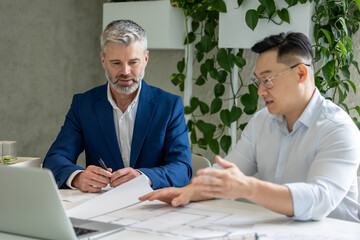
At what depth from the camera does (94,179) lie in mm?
1984

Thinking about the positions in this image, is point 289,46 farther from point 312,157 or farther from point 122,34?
point 122,34

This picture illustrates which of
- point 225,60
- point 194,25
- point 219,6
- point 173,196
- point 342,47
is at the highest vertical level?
point 219,6

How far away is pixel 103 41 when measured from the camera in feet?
7.97

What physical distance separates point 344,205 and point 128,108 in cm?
112

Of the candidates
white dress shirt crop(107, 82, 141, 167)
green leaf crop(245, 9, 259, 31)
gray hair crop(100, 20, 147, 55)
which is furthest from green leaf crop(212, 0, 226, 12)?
white dress shirt crop(107, 82, 141, 167)

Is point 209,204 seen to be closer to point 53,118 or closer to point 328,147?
point 328,147

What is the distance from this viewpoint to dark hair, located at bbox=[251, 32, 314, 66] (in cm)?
191

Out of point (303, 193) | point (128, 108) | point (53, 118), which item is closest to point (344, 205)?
point (303, 193)

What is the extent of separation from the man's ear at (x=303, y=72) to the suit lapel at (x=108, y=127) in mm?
941

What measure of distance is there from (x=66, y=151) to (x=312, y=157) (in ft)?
3.80

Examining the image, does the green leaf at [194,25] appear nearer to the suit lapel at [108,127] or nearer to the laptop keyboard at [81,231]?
the suit lapel at [108,127]

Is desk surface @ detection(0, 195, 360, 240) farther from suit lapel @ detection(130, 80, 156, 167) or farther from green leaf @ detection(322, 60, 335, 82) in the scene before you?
green leaf @ detection(322, 60, 335, 82)

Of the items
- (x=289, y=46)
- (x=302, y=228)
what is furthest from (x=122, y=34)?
(x=302, y=228)

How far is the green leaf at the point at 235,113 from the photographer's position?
3383mm
